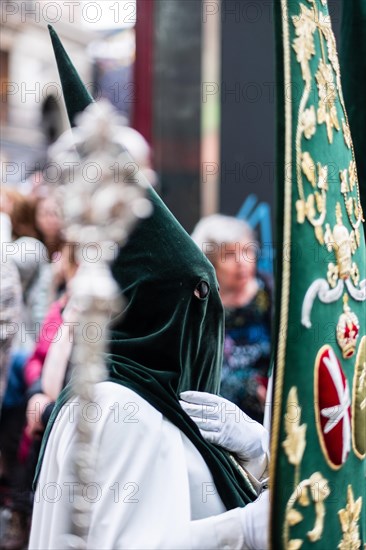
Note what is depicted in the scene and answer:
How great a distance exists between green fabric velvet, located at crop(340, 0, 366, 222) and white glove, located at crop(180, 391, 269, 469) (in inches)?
26.5

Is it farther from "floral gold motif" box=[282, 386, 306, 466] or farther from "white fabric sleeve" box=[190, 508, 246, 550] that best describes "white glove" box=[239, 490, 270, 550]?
"floral gold motif" box=[282, 386, 306, 466]

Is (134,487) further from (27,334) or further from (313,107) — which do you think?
(27,334)

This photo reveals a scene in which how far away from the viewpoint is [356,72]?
7.37ft

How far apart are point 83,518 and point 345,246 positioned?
2.13ft

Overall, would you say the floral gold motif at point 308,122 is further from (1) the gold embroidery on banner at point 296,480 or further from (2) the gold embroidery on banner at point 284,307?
(1) the gold embroidery on banner at point 296,480

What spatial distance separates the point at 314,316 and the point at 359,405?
254mm

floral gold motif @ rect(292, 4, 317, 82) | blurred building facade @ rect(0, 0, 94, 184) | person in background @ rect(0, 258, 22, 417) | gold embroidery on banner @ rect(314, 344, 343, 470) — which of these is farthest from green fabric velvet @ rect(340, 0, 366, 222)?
blurred building facade @ rect(0, 0, 94, 184)

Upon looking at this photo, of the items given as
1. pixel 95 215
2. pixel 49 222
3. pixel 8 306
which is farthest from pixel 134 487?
pixel 49 222

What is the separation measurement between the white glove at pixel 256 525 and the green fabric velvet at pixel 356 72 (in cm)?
91

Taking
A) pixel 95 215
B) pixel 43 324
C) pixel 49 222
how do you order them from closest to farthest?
pixel 95 215
pixel 43 324
pixel 49 222

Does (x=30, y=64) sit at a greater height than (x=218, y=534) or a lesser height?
greater

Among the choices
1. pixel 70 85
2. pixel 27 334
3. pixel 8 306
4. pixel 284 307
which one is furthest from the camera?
pixel 27 334

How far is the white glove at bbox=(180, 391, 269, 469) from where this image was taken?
1770 millimetres

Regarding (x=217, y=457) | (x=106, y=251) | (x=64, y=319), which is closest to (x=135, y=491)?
(x=217, y=457)
